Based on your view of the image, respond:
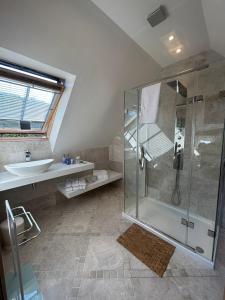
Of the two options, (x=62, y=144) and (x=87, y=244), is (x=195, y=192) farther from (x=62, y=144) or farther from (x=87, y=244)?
(x=62, y=144)

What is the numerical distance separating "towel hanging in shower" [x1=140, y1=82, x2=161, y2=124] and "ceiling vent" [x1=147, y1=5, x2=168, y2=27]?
23.6 inches

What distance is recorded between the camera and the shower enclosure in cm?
179

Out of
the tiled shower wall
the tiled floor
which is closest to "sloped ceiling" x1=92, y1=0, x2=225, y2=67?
the tiled shower wall

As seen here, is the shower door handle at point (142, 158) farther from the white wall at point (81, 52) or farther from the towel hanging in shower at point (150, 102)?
the white wall at point (81, 52)

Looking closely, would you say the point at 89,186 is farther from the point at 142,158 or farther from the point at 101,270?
the point at 101,270

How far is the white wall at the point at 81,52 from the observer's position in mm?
1138

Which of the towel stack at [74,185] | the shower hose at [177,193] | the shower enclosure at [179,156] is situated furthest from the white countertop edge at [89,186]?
the shower hose at [177,193]

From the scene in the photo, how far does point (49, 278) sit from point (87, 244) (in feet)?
1.56

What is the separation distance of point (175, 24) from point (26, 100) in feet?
6.51

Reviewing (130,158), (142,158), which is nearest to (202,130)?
(142,158)

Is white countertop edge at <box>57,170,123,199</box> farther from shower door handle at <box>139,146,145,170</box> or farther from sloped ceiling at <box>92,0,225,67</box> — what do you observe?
sloped ceiling at <box>92,0,225,67</box>

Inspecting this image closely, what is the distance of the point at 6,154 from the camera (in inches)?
75.7

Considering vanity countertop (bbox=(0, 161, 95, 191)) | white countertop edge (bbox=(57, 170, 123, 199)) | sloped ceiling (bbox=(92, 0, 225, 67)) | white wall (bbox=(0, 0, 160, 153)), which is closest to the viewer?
white wall (bbox=(0, 0, 160, 153))

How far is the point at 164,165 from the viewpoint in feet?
7.89
